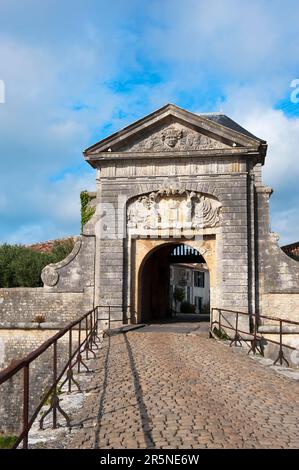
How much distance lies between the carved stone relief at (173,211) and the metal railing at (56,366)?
275 centimetres

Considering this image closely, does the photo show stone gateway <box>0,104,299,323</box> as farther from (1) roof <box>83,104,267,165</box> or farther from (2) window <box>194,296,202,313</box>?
(2) window <box>194,296,202,313</box>

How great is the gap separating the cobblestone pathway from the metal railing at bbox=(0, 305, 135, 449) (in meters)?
0.37

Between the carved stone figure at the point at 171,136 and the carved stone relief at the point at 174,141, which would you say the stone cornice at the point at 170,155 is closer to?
the carved stone relief at the point at 174,141

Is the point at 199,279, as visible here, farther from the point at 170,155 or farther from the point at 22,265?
the point at 170,155

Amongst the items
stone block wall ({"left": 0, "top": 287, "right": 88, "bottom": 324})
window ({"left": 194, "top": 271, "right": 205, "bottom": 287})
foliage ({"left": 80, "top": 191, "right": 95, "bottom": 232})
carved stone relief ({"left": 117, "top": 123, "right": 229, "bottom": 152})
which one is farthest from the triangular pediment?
window ({"left": 194, "top": 271, "right": 205, "bottom": 287})

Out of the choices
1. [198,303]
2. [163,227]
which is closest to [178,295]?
[198,303]

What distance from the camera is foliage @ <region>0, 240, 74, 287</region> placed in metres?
24.5

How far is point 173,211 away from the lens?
49.9 ft

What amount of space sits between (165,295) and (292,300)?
839 cm

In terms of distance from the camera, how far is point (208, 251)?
596 inches

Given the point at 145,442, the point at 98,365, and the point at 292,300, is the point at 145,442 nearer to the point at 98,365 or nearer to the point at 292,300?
the point at 98,365

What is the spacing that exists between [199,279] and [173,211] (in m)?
33.9

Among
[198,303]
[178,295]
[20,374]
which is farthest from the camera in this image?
[198,303]
